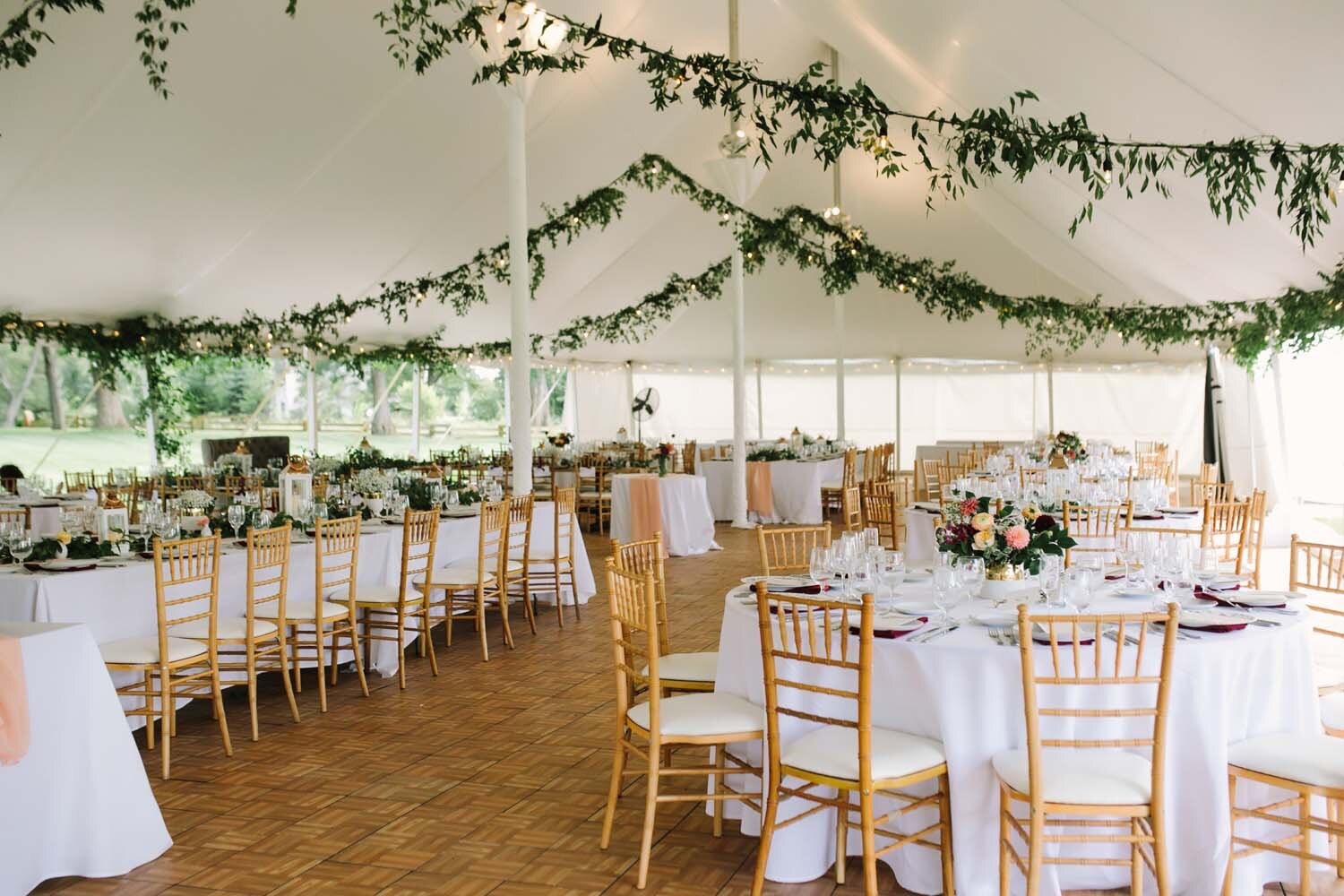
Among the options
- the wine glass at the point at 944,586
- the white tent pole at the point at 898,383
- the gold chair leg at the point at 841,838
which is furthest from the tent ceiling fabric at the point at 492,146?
the gold chair leg at the point at 841,838

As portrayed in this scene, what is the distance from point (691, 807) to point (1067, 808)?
162 cm

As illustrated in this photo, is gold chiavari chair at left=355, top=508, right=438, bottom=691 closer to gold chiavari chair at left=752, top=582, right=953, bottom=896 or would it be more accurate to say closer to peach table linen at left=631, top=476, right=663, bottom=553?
gold chiavari chair at left=752, top=582, right=953, bottom=896

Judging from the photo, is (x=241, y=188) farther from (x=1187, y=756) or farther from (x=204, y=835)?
(x=1187, y=756)

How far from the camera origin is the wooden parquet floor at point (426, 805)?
138 inches

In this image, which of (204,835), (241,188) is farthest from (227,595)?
(241,188)

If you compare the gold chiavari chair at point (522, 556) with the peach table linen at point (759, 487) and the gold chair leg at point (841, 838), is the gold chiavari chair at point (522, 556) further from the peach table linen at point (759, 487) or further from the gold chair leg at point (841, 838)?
the peach table linen at point (759, 487)

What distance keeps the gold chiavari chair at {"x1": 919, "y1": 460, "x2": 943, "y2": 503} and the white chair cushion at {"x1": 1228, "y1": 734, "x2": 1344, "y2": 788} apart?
670 centimetres

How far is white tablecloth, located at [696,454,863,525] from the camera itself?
44.8 ft

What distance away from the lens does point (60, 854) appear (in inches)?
138

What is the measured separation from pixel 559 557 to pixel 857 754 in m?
4.69

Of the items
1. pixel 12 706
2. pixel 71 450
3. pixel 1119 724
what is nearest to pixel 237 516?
pixel 12 706

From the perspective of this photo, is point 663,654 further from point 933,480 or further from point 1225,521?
point 933,480

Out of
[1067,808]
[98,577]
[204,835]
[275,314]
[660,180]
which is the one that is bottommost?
[204,835]

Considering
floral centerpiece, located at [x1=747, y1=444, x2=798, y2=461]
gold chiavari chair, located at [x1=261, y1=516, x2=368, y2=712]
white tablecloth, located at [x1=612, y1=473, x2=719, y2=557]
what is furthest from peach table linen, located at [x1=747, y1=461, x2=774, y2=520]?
gold chiavari chair, located at [x1=261, y1=516, x2=368, y2=712]
